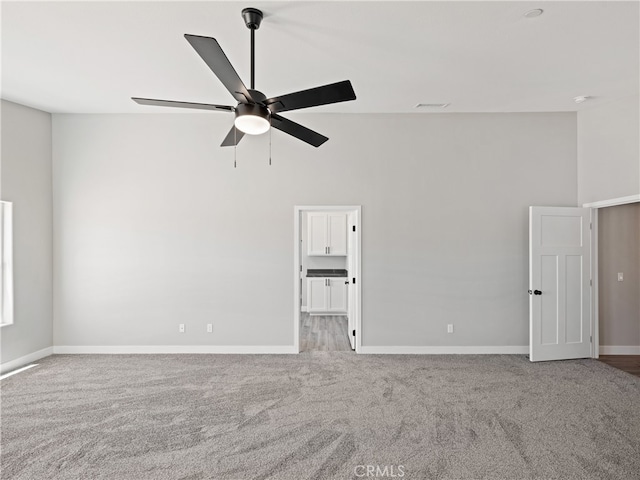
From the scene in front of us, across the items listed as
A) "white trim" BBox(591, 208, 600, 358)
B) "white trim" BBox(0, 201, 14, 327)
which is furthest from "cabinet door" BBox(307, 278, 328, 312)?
"white trim" BBox(0, 201, 14, 327)

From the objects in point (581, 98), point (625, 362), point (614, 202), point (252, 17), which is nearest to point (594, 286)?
point (625, 362)

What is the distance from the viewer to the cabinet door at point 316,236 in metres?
8.09

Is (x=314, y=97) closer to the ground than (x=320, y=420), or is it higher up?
higher up

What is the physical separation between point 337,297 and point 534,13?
603 cm

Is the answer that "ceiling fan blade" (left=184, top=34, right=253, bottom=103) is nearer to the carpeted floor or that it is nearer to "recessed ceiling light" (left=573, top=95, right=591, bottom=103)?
the carpeted floor

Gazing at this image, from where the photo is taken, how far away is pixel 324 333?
21.0 ft

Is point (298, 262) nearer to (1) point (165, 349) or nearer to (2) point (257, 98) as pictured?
(1) point (165, 349)

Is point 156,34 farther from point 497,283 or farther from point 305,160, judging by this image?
point 497,283

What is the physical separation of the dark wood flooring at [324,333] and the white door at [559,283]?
7.97ft

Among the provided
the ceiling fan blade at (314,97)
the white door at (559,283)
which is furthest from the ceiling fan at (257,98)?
the white door at (559,283)

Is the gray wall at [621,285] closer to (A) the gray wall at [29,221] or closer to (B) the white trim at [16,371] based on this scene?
(B) the white trim at [16,371]

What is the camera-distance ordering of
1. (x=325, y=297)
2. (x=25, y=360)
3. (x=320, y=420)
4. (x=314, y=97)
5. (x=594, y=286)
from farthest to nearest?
(x=325, y=297) → (x=594, y=286) → (x=25, y=360) → (x=320, y=420) → (x=314, y=97)

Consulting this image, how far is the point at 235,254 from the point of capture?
5066mm

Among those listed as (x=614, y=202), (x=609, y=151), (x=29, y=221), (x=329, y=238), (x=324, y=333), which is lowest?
(x=324, y=333)
